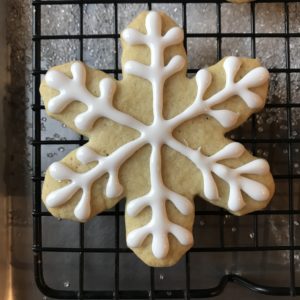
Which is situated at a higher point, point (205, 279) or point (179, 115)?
point (179, 115)

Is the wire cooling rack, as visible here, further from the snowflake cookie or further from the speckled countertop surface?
the snowflake cookie

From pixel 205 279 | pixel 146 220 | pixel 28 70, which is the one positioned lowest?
pixel 205 279

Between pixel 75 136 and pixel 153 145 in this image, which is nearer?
pixel 153 145

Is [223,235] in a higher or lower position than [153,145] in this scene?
lower

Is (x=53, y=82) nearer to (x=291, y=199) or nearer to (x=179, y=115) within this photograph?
(x=179, y=115)

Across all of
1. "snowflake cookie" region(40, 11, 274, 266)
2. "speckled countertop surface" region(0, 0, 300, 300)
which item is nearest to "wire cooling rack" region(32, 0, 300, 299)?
"speckled countertop surface" region(0, 0, 300, 300)

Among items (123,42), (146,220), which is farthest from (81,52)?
(146,220)
